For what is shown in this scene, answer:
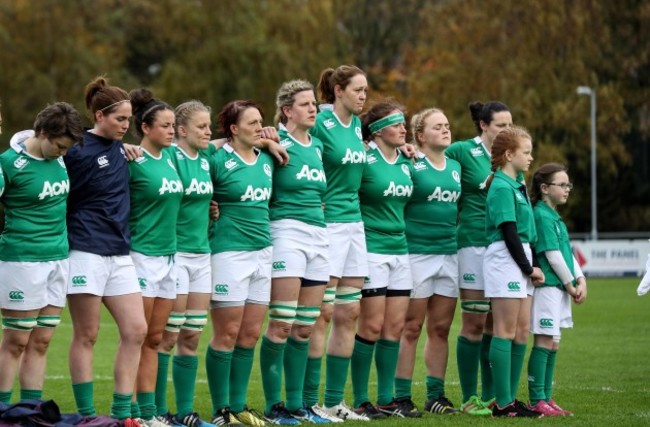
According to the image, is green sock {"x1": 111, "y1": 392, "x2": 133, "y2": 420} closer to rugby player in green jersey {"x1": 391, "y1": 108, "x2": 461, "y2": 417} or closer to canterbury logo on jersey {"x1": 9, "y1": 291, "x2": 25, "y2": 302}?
canterbury logo on jersey {"x1": 9, "y1": 291, "x2": 25, "y2": 302}

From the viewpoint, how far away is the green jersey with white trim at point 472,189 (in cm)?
1090

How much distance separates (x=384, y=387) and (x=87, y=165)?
317 centimetres

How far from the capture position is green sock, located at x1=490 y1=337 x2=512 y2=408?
402 inches

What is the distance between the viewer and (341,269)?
10117 millimetres

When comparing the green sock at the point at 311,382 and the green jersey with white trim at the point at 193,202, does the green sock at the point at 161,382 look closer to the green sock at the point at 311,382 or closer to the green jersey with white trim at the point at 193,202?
the green jersey with white trim at the point at 193,202

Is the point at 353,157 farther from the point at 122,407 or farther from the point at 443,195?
the point at 122,407

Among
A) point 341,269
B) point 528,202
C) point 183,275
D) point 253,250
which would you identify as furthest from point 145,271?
point 528,202

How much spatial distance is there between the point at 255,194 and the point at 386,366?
1.91m

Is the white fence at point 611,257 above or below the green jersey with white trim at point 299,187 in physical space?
above

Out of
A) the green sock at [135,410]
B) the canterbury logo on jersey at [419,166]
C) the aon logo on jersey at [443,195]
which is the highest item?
the canterbury logo on jersey at [419,166]

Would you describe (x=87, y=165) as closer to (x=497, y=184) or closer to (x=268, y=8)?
(x=497, y=184)

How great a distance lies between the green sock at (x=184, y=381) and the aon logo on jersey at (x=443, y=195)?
8.31 ft

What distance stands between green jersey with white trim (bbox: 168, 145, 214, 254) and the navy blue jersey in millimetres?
556

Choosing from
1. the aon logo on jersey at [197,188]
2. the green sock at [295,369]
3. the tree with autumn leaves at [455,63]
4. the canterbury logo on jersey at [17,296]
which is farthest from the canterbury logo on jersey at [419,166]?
the tree with autumn leaves at [455,63]
